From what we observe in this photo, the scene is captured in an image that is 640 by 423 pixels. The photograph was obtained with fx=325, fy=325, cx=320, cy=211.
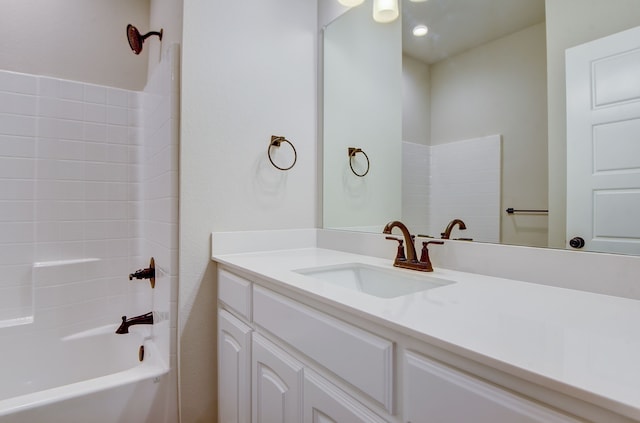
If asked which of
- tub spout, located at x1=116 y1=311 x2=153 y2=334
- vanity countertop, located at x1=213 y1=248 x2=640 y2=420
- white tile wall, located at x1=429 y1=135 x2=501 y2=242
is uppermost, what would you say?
white tile wall, located at x1=429 y1=135 x2=501 y2=242

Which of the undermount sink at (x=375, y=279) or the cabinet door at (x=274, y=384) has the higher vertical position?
the undermount sink at (x=375, y=279)

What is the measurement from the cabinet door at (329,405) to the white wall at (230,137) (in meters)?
0.71

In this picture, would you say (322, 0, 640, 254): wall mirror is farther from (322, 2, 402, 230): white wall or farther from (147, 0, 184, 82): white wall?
(147, 0, 184, 82): white wall

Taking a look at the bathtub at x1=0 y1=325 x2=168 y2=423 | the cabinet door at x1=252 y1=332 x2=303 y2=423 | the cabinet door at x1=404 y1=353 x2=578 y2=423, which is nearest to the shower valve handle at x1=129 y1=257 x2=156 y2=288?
the bathtub at x1=0 y1=325 x2=168 y2=423

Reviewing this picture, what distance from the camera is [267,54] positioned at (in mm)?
1541

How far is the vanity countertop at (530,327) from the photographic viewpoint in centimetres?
40

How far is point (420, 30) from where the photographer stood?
1310 millimetres

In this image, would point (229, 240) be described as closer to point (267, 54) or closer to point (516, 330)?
point (267, 54)

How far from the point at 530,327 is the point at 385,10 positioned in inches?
56.6

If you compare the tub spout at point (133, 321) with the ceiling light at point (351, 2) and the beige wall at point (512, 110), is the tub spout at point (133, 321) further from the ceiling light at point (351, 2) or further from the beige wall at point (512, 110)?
the ceiling light at point (351, 2)

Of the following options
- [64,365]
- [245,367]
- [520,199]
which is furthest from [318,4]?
[64,365]

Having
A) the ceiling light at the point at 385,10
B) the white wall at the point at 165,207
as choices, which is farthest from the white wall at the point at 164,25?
the ceiling light at the point at 385,10

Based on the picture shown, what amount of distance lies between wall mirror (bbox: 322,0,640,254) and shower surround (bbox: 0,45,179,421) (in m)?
0.90

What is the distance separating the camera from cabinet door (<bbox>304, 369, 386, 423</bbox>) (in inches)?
26.8
